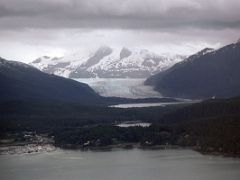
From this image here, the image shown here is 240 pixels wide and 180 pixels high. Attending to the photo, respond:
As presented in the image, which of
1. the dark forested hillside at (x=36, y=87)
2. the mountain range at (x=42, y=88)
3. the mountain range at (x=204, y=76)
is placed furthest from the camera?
the mountain range at (x=204, y=76)

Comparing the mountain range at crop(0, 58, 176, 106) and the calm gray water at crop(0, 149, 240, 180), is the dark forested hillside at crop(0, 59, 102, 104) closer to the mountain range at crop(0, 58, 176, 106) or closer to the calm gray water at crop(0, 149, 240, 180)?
the mountain range at crop(0, 58, 176, 106)

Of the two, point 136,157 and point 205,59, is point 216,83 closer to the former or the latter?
point 205,59

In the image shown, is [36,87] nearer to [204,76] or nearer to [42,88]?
[42,88]

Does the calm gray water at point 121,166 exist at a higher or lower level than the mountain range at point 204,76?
lower

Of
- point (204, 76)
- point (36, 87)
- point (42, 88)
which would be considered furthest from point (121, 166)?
point (204, 76)

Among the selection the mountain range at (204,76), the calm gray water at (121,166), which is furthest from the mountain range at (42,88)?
the calm gray water at (121,166)

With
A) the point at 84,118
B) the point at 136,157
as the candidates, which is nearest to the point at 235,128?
the point at 136,157

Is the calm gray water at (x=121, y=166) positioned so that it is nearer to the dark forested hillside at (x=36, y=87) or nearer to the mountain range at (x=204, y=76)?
the dark forested hillside at (x=36, y=87)
